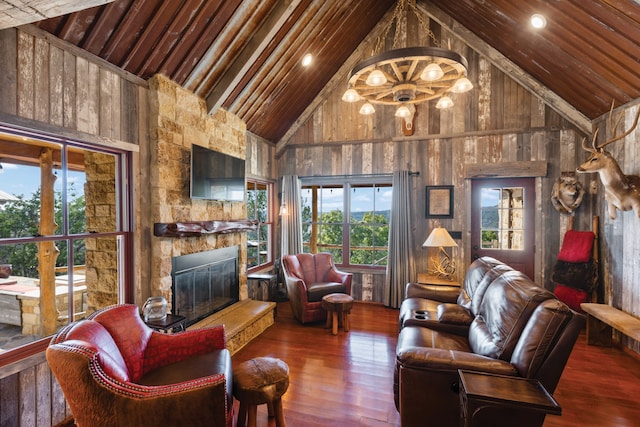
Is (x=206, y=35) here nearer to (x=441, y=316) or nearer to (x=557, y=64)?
(x=441, y=316)

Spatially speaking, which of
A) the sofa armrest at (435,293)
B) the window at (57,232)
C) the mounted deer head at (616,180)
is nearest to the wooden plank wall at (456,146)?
the mounted deer head at (616,180)

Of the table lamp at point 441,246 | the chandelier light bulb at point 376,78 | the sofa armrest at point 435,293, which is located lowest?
the sofa armrest at point 435,293

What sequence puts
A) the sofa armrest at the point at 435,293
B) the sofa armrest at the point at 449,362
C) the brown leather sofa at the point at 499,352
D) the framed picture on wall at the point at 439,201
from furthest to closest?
the framed picture on wall at the point at 439,201 < the sofa armrest at the point at 435,293 < the sofa armrest at the point at 449,362 < the brown leather sofa at the point at 499,352

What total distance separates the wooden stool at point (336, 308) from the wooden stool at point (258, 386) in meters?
1.84

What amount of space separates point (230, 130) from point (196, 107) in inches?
27.4

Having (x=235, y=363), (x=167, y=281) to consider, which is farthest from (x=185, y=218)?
(x=235, y=363)

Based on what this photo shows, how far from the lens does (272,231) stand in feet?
18.5

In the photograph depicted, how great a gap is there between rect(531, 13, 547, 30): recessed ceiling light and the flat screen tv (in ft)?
12.0

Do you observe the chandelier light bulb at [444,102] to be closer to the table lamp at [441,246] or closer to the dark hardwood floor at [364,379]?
the table lamp at [441,246]

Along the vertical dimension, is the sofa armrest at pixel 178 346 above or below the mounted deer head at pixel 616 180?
below

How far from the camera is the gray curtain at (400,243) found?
16.1ft

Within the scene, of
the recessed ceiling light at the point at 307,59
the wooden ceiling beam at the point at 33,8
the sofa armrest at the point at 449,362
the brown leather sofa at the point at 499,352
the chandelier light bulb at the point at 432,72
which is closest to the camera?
the wooden ceiling beam at the point at 33,8

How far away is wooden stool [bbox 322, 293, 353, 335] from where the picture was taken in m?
3.87

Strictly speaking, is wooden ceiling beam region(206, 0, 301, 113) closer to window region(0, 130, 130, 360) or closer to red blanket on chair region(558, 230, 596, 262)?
window region(0, 130, 130, 360)
